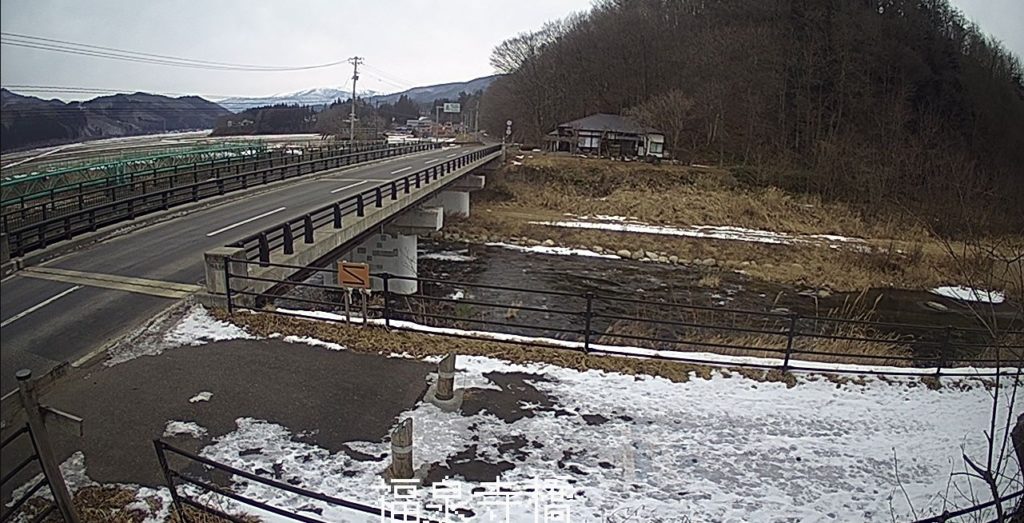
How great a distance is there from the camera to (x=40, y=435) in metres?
3.72

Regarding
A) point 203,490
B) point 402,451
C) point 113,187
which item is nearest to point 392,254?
point 113,187

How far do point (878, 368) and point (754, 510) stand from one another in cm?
605

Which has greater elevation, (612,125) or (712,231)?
(612,125)

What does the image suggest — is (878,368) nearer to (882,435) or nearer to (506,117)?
(882,435)

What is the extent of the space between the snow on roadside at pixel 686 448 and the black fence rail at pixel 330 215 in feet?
19.7

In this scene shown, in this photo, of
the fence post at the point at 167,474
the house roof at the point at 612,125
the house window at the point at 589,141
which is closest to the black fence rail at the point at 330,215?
the fence post at the point at 167,474

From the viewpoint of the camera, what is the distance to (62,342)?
30.1 feet

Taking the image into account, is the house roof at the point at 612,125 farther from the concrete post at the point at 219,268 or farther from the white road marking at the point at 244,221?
the concrete post at the point at 219,268

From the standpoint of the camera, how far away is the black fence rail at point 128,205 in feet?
46.6

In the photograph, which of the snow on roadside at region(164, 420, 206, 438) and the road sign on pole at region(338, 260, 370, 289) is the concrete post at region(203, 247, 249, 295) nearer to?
the road sign on pole at region(338, 260, 370, 289)

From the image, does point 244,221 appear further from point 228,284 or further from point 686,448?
point 686,448

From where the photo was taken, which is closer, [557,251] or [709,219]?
[557,251]

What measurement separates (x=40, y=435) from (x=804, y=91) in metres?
66.2

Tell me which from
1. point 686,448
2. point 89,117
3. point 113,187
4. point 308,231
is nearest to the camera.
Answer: point 686,448
